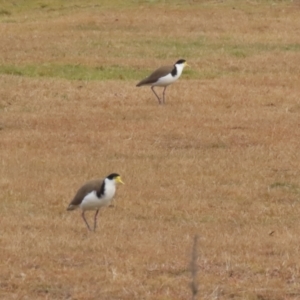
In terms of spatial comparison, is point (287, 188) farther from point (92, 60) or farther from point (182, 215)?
point (92, 60)

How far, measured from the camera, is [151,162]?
13922mm

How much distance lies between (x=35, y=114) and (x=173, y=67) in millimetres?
3048

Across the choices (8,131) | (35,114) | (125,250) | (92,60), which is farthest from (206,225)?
(92,60)

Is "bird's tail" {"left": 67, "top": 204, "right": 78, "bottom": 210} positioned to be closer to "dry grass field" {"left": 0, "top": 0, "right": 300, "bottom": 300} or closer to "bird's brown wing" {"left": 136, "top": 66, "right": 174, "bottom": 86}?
"dry grass field" {"left": 0, "top": 0, "right": 300, "bottom": 300}

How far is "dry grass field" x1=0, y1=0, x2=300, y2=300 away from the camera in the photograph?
29.1 feet

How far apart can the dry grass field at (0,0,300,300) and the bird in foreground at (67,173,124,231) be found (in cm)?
27

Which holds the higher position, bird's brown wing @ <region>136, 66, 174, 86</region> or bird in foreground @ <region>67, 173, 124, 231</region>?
bird in foreground @ <region>67, 173, 124, 231</region>

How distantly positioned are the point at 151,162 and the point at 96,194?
3.74m

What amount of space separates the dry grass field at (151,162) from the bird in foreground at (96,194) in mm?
272

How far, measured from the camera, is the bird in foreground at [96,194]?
10.2 metres

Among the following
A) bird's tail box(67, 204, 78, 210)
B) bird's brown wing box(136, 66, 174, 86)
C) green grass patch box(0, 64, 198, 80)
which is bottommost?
green grass patch box(0, 64, 198, 80)

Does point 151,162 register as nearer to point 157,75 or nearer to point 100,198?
point 100,198

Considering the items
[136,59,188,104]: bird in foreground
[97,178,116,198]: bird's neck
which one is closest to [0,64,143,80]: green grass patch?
[136,59,188,104]: bird in foreground

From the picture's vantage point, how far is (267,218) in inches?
439
